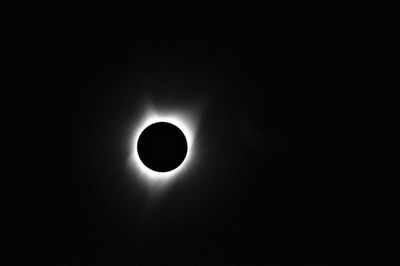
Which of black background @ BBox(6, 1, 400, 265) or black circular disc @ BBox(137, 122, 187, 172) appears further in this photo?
black background @ BBox(6, 1, 400, 265)

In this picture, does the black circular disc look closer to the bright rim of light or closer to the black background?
the bright rim of light

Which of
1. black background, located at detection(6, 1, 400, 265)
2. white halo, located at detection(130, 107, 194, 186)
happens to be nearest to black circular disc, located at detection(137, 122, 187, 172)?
white halo, located at detection(130, 107, 194, 186)

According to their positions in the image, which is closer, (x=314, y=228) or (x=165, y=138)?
(x=165, y=138)

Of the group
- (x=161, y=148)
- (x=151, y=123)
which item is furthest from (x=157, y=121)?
(x=161, y=148)

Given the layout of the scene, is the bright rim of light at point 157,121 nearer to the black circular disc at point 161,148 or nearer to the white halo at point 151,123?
the white halo at point 151,123

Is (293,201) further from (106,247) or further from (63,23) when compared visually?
(63,23)

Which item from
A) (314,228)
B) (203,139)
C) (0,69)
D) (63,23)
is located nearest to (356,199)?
(314,228)

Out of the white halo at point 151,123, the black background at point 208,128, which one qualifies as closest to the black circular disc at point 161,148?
the white halo at point 151,123
